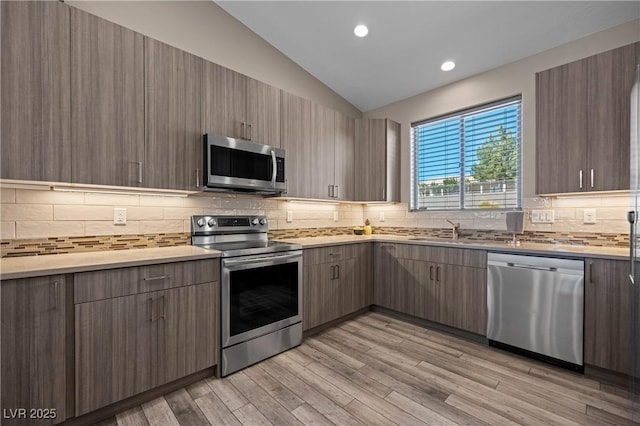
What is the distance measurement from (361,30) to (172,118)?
1.97 metres

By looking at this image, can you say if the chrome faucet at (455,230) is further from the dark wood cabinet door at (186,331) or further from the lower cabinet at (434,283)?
the dark wood cabinet door at (186,331)

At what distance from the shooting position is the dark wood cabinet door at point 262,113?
267 cm

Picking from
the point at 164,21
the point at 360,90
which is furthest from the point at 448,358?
the point at 164,21

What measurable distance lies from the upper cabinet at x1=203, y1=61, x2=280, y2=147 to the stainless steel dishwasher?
238cm

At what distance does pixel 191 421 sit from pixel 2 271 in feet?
4.04

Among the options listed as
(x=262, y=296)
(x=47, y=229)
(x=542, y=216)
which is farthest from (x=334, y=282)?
A: (x=47, y=229)

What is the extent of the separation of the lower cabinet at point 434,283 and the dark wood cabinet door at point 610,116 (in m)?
1.07

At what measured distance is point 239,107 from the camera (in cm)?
259

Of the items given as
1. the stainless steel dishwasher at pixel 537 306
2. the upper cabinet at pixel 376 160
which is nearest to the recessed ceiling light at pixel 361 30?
the upper cabinet at pixel 376 160

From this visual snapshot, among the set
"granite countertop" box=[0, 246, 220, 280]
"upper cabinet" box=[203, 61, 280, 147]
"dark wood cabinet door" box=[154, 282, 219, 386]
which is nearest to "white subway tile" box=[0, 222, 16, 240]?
"granite countertop" box=[0, 246, 220, 280]

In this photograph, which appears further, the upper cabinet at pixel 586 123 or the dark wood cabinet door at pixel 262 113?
the dark wood cabinet door at pixel 262 113

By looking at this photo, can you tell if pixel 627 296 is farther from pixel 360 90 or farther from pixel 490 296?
pixel 360 90

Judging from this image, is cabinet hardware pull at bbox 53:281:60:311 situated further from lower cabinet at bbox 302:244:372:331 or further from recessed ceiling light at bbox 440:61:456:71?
recessed ceiling light at bbox 440:61:456:71

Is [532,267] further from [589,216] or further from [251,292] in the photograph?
[251,292]
